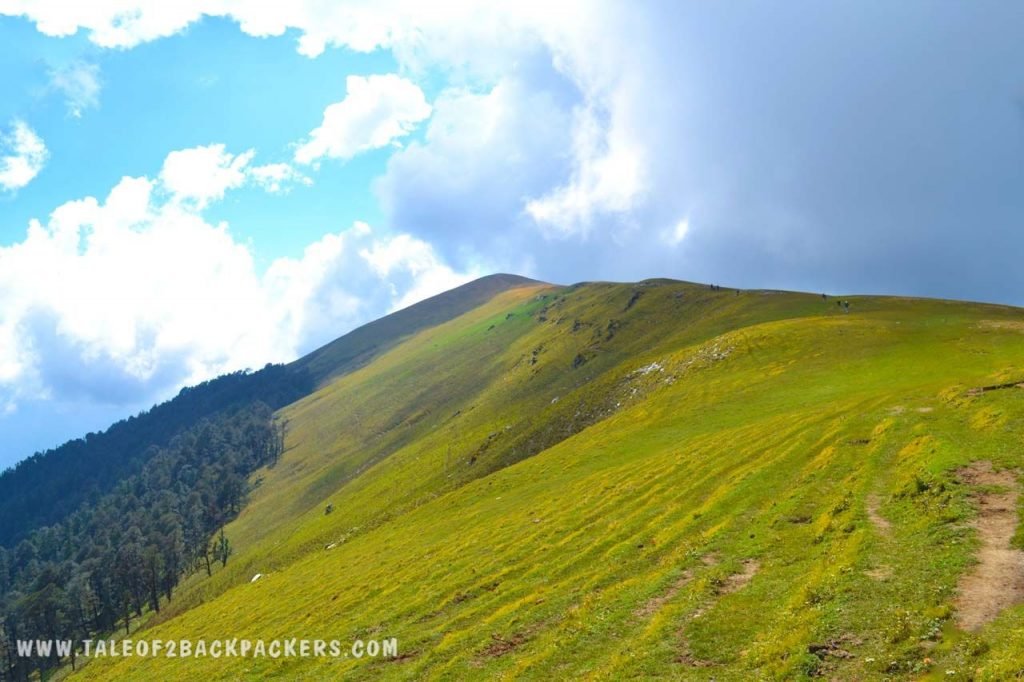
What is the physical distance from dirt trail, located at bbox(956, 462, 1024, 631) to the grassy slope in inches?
27.7

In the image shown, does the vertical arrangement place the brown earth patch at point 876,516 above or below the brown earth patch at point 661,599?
above

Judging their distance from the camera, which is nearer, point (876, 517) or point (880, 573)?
point (880, 573)

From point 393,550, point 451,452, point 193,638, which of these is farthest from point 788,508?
point 451,452

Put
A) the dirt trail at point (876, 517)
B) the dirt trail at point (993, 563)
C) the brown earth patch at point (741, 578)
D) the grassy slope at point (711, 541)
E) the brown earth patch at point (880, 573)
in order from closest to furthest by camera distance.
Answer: the dirt trail at point (993, 563) → the grassy slope at point (711, 541) → the brown earth patch at point (880, 573) → the brown earth patch at point (741, 578) → the dirt trail at point (876, 517)

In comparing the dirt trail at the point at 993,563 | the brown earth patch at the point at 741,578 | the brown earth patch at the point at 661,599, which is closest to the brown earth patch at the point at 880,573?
the dirt trail at the point at 993,563

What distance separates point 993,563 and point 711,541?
12.6 metres

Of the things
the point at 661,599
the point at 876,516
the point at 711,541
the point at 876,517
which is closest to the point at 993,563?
the point at 876,517

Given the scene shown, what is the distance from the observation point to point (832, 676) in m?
17.9

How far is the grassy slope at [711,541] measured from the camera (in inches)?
850

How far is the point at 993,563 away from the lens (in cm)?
2219

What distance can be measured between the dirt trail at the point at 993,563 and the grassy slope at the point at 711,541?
0.70 meters

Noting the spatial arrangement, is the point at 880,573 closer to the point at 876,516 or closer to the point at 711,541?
the point at 876,516

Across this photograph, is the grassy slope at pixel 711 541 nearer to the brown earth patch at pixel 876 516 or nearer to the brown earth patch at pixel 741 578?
the brown earth patch at pixel 741 578

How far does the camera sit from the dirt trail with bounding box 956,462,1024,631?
760 inches
